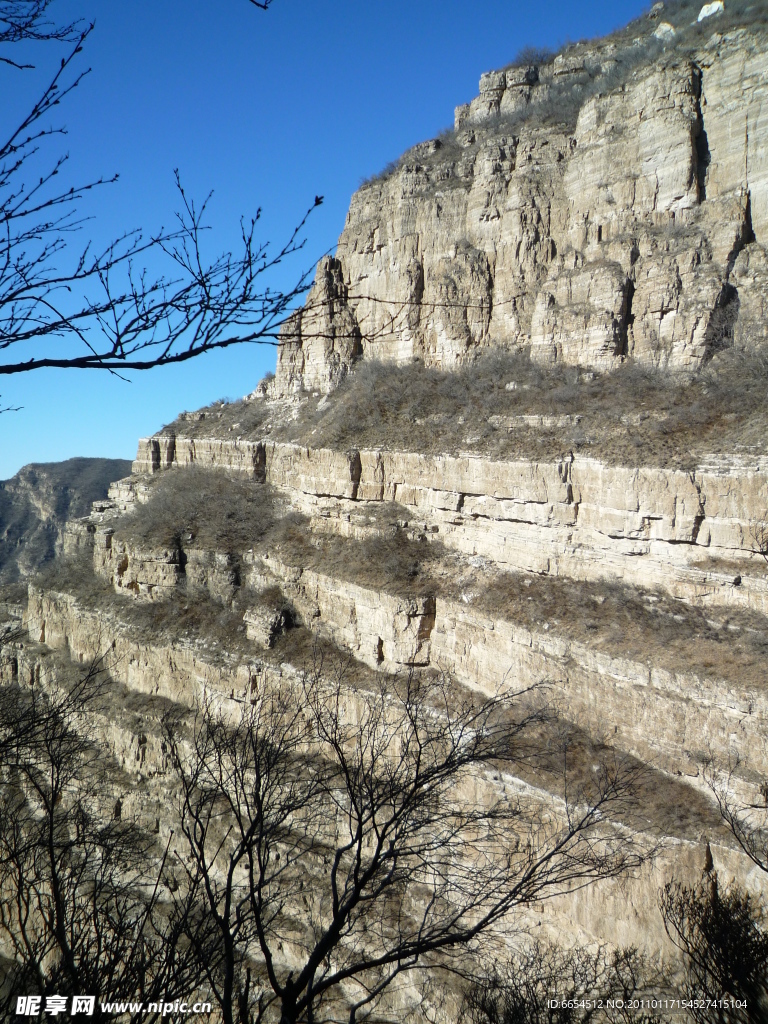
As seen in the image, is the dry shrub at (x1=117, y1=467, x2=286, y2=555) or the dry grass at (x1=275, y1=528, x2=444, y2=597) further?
the dry shrub at (x1=117, y1=467, x2=286, y2=555)

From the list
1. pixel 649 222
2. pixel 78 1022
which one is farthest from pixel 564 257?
pixel 78 1022

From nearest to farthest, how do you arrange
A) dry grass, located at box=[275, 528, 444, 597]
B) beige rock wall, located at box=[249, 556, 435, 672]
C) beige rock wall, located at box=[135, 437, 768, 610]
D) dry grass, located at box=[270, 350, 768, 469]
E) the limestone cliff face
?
beige rock wall, located at box=[135, 437, 768, 610] < dry grass, located at box=[270, 350, 768, 469] < beige rock wall, located at box=[249, 556, 435, 672] < dry grass, located at box=[275, 528, 444, 597] < the limestone cliff face

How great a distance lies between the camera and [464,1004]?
8664mm

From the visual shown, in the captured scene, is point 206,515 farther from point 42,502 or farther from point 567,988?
point 42,502

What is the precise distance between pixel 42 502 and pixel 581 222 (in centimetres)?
6002

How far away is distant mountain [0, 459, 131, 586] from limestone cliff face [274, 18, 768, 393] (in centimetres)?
4158

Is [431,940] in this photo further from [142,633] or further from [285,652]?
[142,633]

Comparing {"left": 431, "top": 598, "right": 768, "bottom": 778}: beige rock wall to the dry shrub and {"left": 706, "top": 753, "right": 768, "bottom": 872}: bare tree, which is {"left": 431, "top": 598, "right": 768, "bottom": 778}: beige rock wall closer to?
{"left": 706, "top": 753, "right": 768, "bottom": 872}: bare tree

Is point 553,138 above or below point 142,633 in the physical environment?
above

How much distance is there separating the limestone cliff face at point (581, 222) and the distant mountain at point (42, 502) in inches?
1637

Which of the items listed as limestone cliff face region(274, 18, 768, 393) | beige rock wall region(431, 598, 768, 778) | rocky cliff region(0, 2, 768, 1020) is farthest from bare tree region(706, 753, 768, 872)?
limestone cliff face region(274, 18, 768, 393)

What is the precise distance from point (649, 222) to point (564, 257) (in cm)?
260

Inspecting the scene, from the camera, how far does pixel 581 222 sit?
18234mm

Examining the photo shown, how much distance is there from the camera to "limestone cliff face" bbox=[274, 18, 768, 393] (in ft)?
49.6
